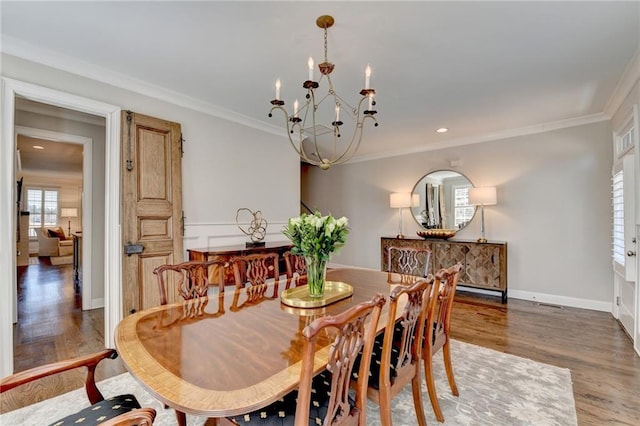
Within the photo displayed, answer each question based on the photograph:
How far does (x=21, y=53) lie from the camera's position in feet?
7.66

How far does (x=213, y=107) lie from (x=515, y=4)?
3.09 meters

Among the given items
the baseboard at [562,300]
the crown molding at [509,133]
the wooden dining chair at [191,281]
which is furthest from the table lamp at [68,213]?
the baseboard at [562,300]

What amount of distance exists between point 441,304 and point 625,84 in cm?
297

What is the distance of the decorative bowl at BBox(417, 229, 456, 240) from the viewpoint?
4.84 metres

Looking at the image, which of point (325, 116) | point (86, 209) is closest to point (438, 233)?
point (325, 116)

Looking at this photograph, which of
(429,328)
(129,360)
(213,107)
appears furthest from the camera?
(213,107)

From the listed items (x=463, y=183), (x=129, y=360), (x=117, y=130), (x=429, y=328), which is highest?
(x=117, y=130)

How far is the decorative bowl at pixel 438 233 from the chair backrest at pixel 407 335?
3.45 meters

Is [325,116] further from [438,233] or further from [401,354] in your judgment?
[401,354]

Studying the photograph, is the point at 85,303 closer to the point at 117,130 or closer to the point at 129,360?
the point at 117,130

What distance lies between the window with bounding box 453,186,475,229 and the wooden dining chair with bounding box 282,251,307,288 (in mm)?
3268

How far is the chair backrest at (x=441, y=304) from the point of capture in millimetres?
1707

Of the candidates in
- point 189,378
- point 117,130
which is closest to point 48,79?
point 117,130

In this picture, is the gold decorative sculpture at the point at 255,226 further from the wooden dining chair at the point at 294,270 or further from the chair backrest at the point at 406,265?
the chair backrest at the point at 406,265
